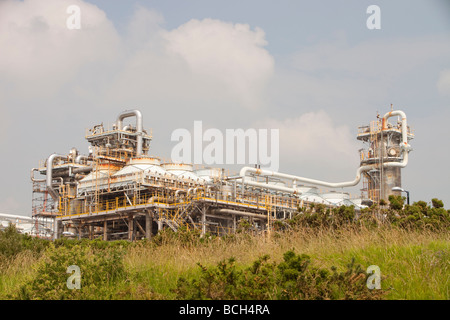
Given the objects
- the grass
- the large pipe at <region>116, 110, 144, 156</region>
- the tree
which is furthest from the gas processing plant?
the grass

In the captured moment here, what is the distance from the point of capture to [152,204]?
43.8m

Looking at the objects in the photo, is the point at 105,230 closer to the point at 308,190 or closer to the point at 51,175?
the point at 51,175

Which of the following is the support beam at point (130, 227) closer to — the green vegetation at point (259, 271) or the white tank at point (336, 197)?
the white tank at point (336, 197)

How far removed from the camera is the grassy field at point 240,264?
10.2m

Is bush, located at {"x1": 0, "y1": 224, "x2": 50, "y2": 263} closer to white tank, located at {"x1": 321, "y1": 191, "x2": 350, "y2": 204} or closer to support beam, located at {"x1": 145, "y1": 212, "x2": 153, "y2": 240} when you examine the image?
support beam, located at {"x1": 145, "y1": 212, "x2": 153, "y2": 240}

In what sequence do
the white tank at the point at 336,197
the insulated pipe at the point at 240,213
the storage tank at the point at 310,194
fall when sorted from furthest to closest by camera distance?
Answer: the white tank at the point at 336,197, the storage tank at the point at 310,194, the insulated pipe at the point at 240,213

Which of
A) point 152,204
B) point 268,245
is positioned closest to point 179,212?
point 152,204

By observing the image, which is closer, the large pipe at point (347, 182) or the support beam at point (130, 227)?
the support beam at point (130, 227)

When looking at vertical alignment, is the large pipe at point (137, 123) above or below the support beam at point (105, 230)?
above

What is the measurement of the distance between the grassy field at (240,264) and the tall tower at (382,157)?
4773 centimetres

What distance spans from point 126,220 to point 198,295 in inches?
1637
